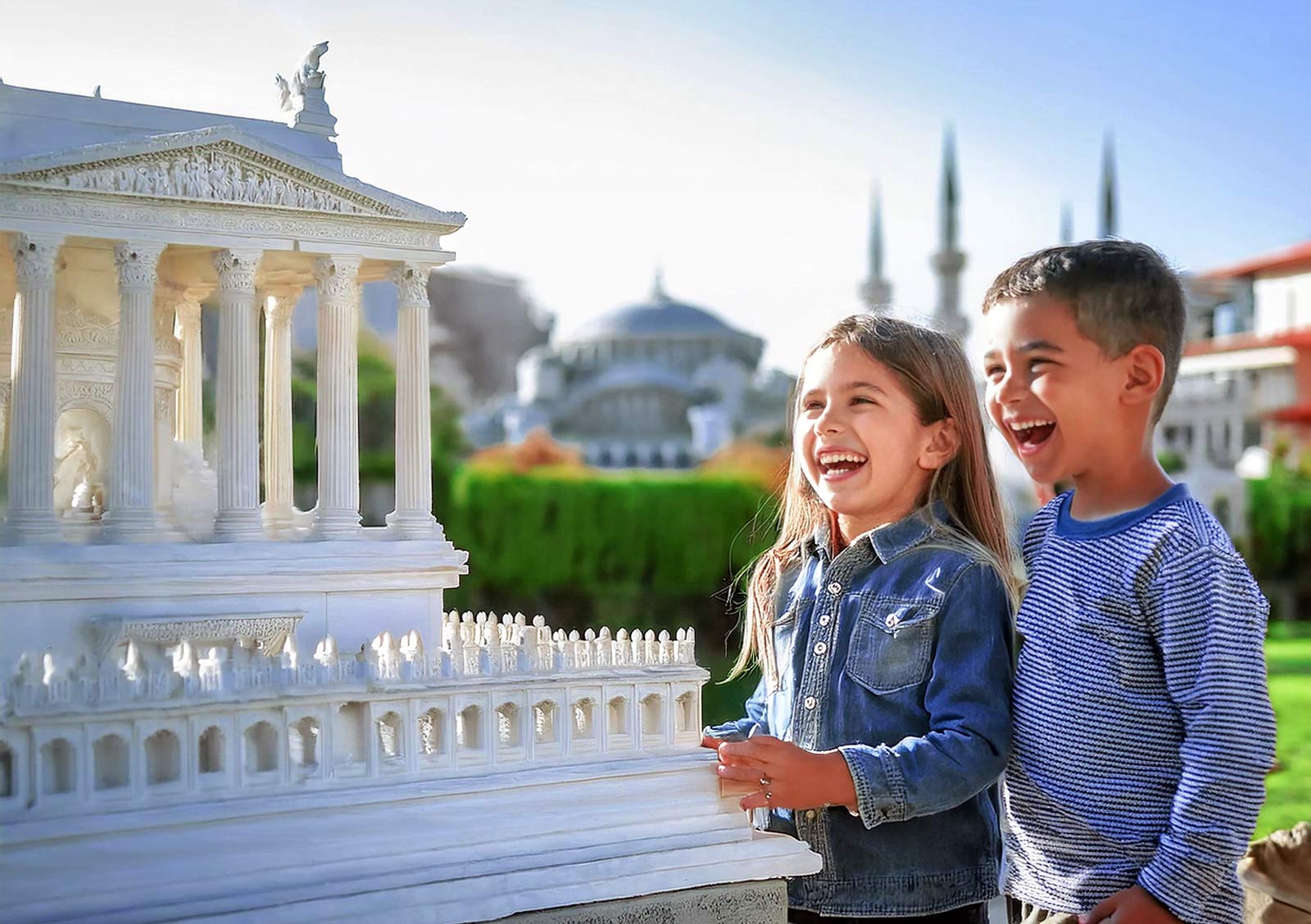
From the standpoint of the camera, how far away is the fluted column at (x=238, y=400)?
4469 mm

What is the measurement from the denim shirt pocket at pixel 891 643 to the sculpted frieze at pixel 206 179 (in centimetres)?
226

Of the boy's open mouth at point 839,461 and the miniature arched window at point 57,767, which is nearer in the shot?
the miniature arched window at point 57,767

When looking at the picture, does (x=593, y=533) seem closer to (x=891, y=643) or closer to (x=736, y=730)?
(x=736, y=730)

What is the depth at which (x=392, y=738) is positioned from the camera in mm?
3992

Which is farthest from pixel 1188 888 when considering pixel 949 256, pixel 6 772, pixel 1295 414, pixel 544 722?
pixel 949 256

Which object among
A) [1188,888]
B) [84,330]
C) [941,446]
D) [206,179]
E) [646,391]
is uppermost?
[646,391]

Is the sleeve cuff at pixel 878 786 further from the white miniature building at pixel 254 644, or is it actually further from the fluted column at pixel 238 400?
the fluted column at pixel 238 400

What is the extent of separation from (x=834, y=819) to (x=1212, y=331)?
1747 inches

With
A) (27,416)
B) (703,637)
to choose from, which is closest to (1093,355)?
(27,416)

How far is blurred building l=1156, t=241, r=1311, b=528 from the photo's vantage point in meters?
37.2

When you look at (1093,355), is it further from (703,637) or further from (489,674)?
(703,637)

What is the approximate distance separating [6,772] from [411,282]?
2.23m

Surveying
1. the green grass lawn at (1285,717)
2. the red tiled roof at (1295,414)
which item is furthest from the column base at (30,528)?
the red tiled roof at (1295,414)

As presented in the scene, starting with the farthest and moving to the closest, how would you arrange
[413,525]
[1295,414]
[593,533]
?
1. [1295,414]
2. [593,533]
3. [413,525]
